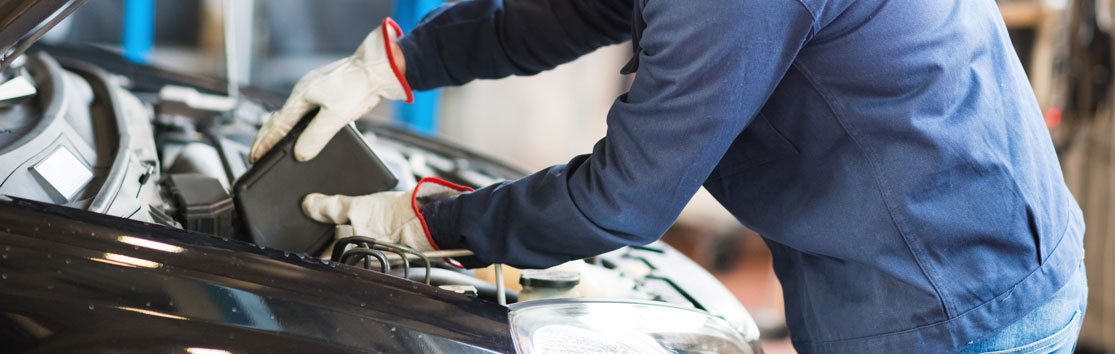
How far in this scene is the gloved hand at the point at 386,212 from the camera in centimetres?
130

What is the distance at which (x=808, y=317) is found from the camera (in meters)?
1.30

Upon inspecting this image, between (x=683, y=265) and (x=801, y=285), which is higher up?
(x=683, y=265)

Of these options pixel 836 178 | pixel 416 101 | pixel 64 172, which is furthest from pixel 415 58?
pixel 416 101

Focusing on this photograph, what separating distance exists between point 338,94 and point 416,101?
10.1 ft

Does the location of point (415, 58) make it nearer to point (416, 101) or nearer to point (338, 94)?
point (338, 94)

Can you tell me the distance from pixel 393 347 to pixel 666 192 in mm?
330

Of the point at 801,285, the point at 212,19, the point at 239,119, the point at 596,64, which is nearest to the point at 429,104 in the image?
the point at 596,64

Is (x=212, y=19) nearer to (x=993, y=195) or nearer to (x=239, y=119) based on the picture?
(x=239, y=119)

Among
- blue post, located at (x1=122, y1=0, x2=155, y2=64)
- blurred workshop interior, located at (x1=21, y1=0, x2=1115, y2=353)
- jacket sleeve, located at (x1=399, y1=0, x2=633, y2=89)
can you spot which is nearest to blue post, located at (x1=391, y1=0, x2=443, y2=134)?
blurred workshop interior, located at (x1=21, y1=0, x2=1115, y2=353)

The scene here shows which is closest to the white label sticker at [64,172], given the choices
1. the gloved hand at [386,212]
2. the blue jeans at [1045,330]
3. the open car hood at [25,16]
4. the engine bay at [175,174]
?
the engine bay at [175,174]

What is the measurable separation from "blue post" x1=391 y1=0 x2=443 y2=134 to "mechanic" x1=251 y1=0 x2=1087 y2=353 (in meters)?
3.05

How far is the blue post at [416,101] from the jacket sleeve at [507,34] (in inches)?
112

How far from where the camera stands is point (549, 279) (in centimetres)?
136

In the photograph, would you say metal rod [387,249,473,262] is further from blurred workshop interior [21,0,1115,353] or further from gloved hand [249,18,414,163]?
blurred workshop interior [21,0,1115,353]
